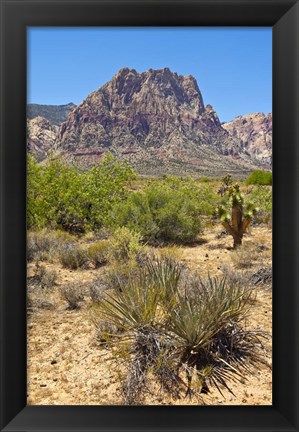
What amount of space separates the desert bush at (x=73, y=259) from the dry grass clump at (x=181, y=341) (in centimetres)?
187

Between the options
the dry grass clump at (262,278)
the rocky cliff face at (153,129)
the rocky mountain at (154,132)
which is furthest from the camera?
the rocky cliff face at (153,129)

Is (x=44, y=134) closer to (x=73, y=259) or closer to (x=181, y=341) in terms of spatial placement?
(x=73, y=259)

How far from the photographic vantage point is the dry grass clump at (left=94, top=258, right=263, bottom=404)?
4.65 feet

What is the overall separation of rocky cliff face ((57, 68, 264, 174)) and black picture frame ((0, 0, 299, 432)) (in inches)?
799

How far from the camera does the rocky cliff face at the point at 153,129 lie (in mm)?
25641

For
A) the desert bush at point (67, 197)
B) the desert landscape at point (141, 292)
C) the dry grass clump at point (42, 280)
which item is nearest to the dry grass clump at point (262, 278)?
the desert landscape at point (141, 292)

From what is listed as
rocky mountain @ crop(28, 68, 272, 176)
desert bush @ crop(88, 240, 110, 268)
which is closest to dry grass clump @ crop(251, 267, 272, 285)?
desert bush @ crop(88, 240, 110, 268)

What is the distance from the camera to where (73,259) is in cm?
351

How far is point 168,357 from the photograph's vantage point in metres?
1.44

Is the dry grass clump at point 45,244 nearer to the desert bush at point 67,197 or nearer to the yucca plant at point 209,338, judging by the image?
the desert bush at point 67,197
